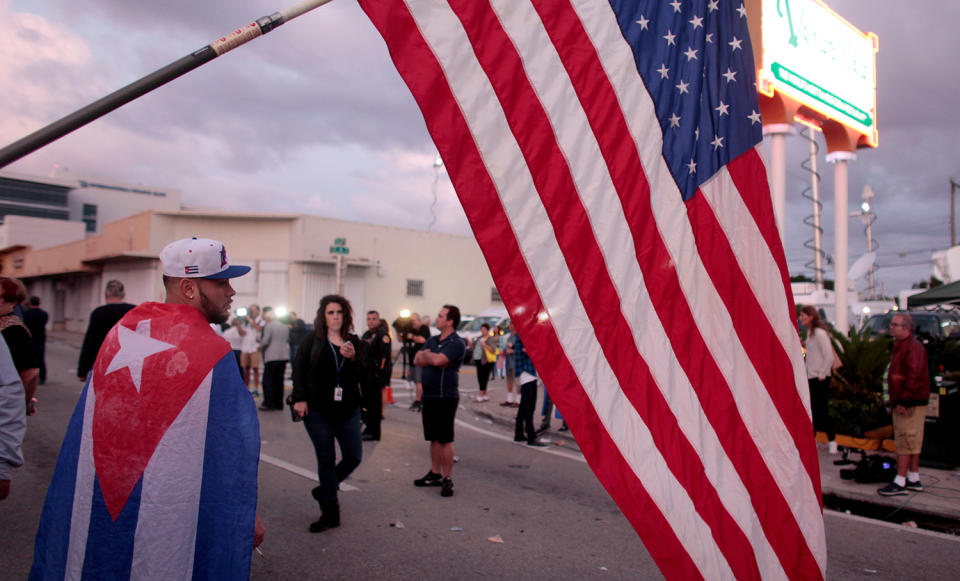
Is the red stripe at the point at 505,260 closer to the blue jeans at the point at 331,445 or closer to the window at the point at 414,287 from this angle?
the blue jeans at the point at 331,445

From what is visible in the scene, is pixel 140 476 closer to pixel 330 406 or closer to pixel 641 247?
pixel 641 247

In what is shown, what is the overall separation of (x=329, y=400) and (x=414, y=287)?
31007mm

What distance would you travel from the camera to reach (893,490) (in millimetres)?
6965

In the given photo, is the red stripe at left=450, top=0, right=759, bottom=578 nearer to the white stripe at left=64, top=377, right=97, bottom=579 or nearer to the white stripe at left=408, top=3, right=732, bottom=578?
the white stripe at left=408, top=3, right=732, bottom=578

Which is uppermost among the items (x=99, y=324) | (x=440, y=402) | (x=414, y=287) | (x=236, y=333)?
(x=414, y=287)

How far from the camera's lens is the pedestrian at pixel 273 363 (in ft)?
40.2

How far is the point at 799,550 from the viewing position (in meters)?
2.46

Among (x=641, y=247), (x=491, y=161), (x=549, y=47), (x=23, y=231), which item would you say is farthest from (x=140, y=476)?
(x=23, y=231)

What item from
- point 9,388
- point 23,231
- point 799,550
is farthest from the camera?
point 23,231

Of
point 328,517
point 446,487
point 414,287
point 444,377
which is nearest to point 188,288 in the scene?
point 328,517

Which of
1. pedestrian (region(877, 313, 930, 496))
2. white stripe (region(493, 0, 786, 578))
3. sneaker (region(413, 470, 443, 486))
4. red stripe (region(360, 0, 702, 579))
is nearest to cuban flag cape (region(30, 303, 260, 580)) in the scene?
red stripe (region(360, 0, 702, 579))

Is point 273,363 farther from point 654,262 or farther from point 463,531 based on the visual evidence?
point 654,262

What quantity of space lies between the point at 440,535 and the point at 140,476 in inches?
142

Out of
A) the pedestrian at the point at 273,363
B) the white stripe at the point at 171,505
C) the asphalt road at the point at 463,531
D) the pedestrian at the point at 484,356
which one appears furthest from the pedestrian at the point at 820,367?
the pedestrian at the point at 273,363
